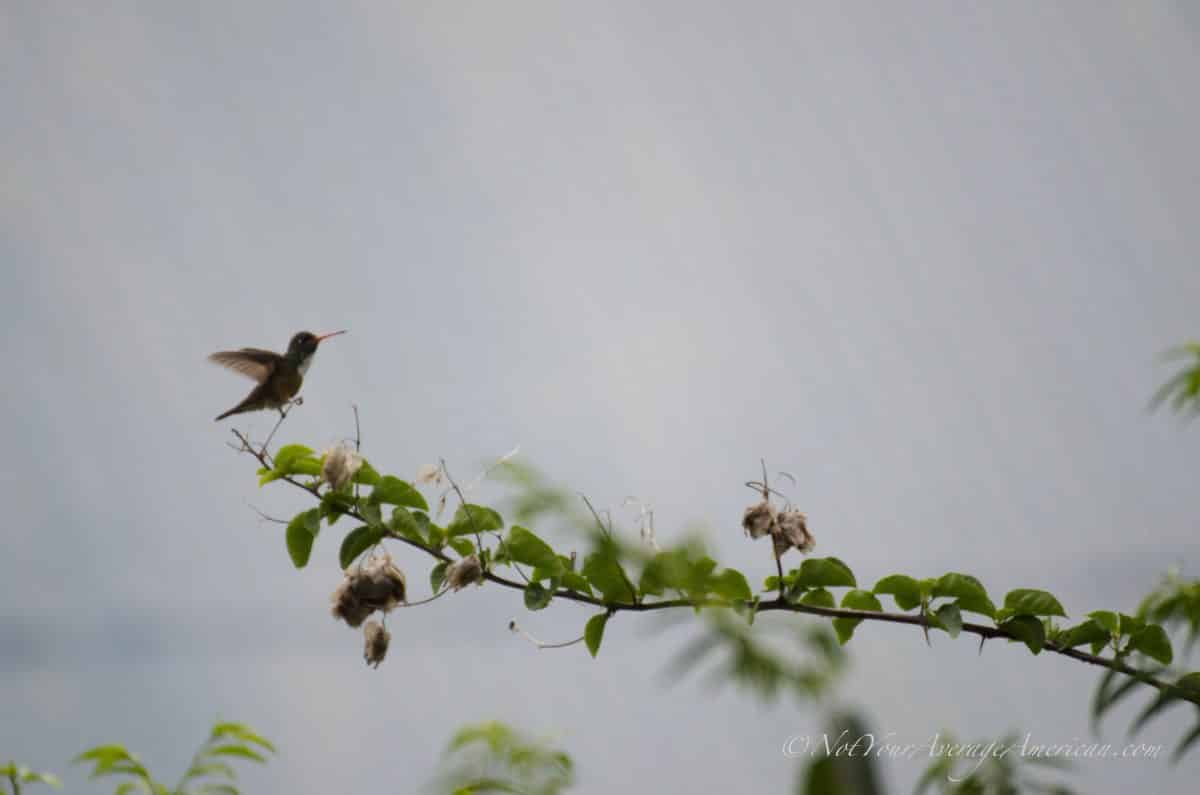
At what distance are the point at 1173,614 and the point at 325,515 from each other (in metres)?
0.98

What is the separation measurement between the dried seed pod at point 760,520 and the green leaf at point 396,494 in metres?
0.40

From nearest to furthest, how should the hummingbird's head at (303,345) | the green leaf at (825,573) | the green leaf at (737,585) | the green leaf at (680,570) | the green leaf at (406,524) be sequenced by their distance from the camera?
the green leaf at (680,570) → the green leaf at (737,585) → the green leaf at (825,573) → the green leaf at (406,524) → the hummingbird's head at (303,345)

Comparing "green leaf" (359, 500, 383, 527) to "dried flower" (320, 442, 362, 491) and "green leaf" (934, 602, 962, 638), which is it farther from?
A: "green leaf" (934, 602, 962, 638)

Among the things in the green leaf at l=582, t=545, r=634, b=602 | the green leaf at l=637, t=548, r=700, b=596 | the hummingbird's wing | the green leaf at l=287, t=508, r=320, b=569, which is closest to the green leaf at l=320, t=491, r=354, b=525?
the green leaf at l=287, t=508, r=320, b=569

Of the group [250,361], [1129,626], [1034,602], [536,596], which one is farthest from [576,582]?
[250,361]

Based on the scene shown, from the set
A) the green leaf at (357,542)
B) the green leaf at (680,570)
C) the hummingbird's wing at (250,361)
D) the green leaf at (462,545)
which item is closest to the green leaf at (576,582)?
the green leaf at (462,545)

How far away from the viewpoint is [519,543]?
1.21 metres

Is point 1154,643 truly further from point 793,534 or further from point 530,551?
point 530,551

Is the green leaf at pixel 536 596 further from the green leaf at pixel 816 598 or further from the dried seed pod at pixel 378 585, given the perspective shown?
the green leaf at pixel 816 598

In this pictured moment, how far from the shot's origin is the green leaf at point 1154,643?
121cm

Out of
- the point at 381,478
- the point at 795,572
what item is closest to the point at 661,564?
the point at 795,572

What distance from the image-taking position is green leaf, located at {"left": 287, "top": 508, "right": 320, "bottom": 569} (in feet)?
4.32

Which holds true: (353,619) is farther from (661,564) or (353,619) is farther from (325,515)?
(661,564)

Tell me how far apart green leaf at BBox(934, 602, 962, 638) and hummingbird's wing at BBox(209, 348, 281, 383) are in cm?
119
